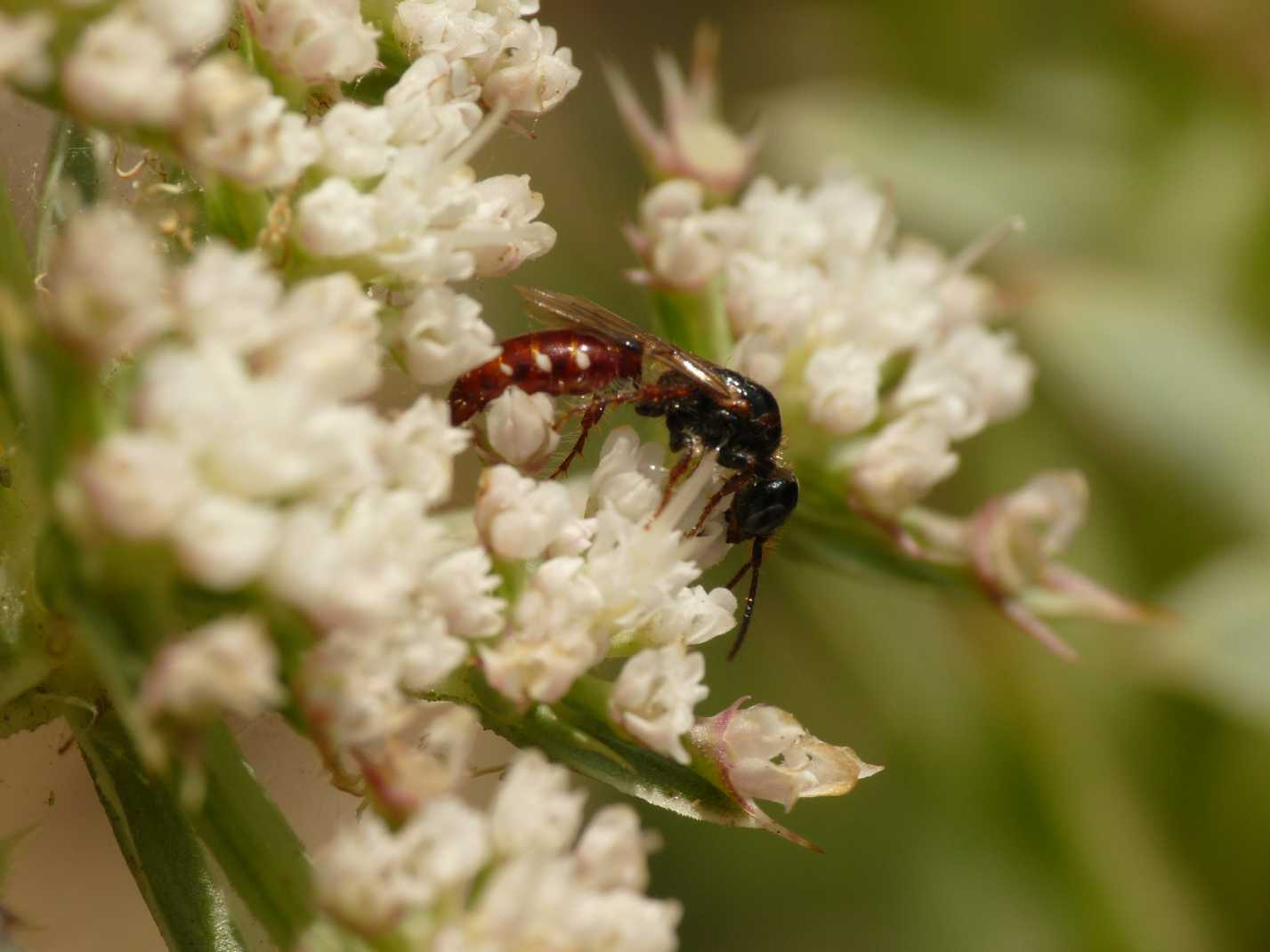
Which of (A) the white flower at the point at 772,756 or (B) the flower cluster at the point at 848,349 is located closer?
(A) the white flower at the point at 772,756

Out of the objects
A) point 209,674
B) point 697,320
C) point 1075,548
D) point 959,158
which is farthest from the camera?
point 959,158

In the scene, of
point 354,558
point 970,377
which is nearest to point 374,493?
point 354,558

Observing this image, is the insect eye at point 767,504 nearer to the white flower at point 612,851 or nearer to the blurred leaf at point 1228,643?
the white flower at point 612,851

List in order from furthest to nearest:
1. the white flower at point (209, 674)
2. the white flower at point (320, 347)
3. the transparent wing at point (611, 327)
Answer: the transparent wing at point (611, 327)
the white flower at point (320, 347)
the white flower at point (209, 674)

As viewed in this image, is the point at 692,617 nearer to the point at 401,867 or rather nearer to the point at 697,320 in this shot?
the point at 401,867

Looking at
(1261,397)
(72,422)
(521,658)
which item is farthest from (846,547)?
(1261,397)

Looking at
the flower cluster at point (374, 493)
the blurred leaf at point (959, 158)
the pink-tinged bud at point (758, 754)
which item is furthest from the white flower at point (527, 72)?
the blurred leaf at point (959, 158)
